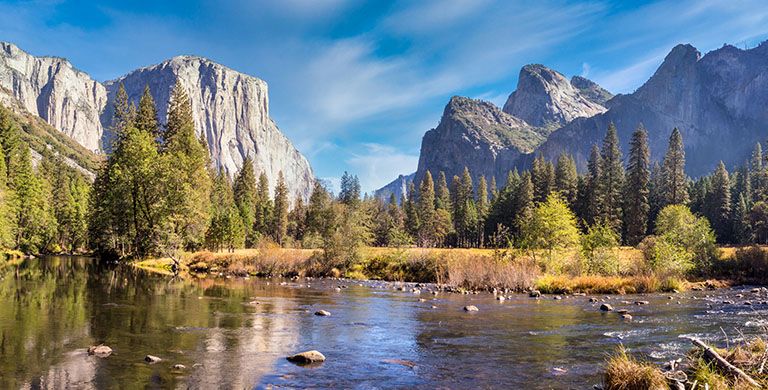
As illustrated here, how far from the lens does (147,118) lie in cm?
6762

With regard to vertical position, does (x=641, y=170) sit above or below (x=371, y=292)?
Result: above

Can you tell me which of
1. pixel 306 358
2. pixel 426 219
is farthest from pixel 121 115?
pixel 426 219

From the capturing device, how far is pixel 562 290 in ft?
109

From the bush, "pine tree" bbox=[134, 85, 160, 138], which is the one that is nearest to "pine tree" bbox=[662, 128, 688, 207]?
the bush

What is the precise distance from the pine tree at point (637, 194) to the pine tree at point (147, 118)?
6883 centimetres

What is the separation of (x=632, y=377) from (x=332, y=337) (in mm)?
9676

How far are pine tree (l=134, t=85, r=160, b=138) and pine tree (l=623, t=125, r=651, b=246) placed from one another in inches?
2710

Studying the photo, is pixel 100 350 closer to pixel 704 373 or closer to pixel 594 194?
pixel 704 373

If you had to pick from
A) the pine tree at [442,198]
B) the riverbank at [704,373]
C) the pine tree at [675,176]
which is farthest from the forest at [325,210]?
the riverbank at [704,373]

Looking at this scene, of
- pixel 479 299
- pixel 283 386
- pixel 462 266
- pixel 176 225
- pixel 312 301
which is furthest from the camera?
pixel 176 225

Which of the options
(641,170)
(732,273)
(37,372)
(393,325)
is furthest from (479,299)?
(641,170)

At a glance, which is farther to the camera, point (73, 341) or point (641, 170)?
point (641, 170)

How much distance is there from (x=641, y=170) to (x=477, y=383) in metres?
78.4

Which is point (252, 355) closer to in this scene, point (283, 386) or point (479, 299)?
point (283, 386)
